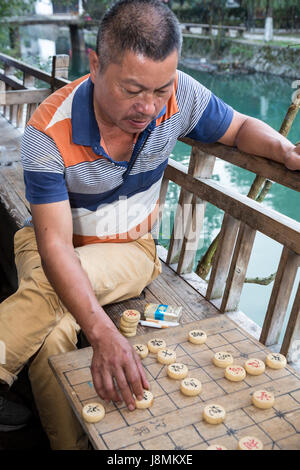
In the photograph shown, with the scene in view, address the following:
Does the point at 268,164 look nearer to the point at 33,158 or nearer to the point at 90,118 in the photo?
the point at 90,118

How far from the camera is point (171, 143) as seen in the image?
1.79 meters

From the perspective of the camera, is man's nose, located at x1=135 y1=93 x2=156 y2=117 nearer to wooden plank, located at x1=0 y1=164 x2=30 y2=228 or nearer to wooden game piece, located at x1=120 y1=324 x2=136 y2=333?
wooden game piece, located at x1=120 y1=324 x2=136 y2=333

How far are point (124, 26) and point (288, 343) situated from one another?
1.14 meters

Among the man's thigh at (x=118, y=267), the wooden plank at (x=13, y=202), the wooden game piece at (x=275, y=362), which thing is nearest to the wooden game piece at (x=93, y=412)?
the wooden game piece at (x=275, y=362)

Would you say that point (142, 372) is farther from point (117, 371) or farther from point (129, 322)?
point (129, 322)

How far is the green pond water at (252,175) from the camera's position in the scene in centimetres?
689

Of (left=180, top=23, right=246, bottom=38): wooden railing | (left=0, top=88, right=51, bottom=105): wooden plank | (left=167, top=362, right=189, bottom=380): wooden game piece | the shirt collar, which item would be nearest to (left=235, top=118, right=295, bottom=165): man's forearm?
the shirt collar

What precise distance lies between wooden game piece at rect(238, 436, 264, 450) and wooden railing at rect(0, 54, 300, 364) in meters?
0.68

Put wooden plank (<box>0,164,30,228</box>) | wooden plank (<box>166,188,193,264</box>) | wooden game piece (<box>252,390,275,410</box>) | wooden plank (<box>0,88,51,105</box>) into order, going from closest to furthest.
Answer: wooden game piece (<box>252,390,275,410</box>) < wooden plank (<box>166,188,193,264</box>) < wooden plank (<box>0,164,30,228</box>) < wooden plank (<box>0,88,51,105</box>)

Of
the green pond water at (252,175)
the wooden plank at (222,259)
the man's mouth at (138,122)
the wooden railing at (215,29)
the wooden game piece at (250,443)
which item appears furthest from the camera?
the wooden railing at (215,29)

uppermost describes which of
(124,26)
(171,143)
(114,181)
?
(124,26)

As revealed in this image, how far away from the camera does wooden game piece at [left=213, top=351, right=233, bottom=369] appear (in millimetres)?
1177

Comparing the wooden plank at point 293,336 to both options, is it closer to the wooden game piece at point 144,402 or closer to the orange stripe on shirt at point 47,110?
the wooden game piece at point 144,402
